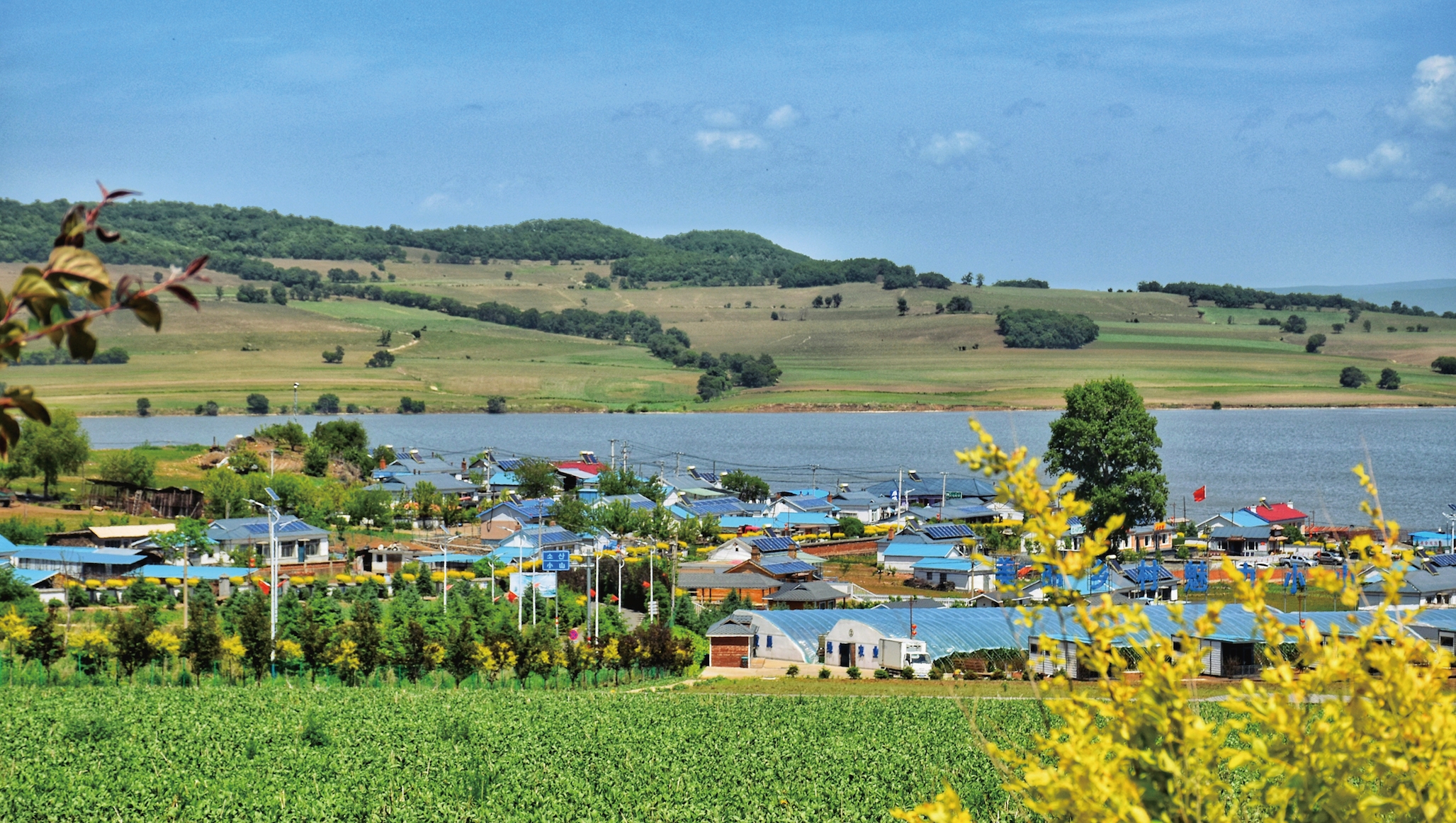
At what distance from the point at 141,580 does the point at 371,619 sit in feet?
45.0

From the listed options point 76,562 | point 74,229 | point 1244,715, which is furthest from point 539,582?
point 74,229

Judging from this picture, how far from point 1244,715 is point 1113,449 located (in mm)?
53370

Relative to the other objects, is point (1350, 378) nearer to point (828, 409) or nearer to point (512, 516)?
point (828, 409)

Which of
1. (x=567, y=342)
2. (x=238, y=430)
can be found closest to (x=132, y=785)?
(x=238, y=430)

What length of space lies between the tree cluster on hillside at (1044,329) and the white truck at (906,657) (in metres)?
146

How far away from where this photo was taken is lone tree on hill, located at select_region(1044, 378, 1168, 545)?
5488cm

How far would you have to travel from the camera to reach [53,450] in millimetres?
60000

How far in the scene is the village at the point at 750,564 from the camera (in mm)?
32062

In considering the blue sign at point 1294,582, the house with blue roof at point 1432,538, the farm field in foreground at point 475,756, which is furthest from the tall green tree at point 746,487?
the farm field in foreground at point 475,756

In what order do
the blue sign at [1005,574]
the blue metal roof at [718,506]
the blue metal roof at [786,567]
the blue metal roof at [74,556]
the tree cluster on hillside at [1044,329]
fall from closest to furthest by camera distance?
the blue sign at [1005,574]
the blue metal roof at [74,556]
the blue metal roof at [786,567]
the blue metal roof at [718,506]
the tree cluster on hillside at [1044,329]

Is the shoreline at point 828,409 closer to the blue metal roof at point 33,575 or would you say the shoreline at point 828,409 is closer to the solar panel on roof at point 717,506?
the solar panel on roof at point 717,506

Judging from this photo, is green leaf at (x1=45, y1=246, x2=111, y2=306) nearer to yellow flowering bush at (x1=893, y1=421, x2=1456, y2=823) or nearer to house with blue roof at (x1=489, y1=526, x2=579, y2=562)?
yellow flowering bush at (x1=893, y1=421, x2=1456, y2=823)

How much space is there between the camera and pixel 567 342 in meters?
191

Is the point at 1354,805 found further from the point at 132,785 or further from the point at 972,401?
the point at 972,401
